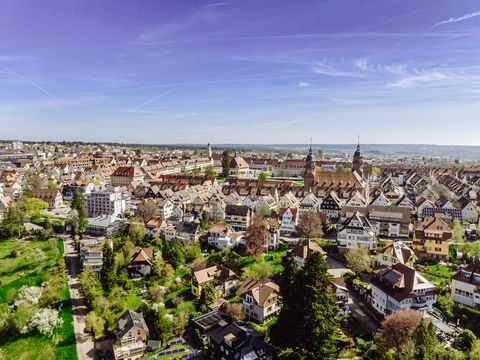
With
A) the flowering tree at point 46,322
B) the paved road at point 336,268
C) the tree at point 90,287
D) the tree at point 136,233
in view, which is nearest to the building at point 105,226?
the tree at point 136,233

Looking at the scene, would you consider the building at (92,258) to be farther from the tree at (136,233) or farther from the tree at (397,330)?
the tree at (397,330)

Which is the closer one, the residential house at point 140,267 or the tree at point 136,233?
the residential house at point 140,267

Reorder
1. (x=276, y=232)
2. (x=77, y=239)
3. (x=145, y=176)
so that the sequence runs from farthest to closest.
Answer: (x=145, y=176) < (x=77, y=239) < (x=276, y=232)

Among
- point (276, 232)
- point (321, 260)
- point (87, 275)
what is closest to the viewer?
point (321, 260)

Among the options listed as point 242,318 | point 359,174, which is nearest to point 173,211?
point 242,318

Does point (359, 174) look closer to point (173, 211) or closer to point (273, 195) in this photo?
point (273, 195)

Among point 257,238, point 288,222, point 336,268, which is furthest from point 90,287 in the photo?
point 288,222
